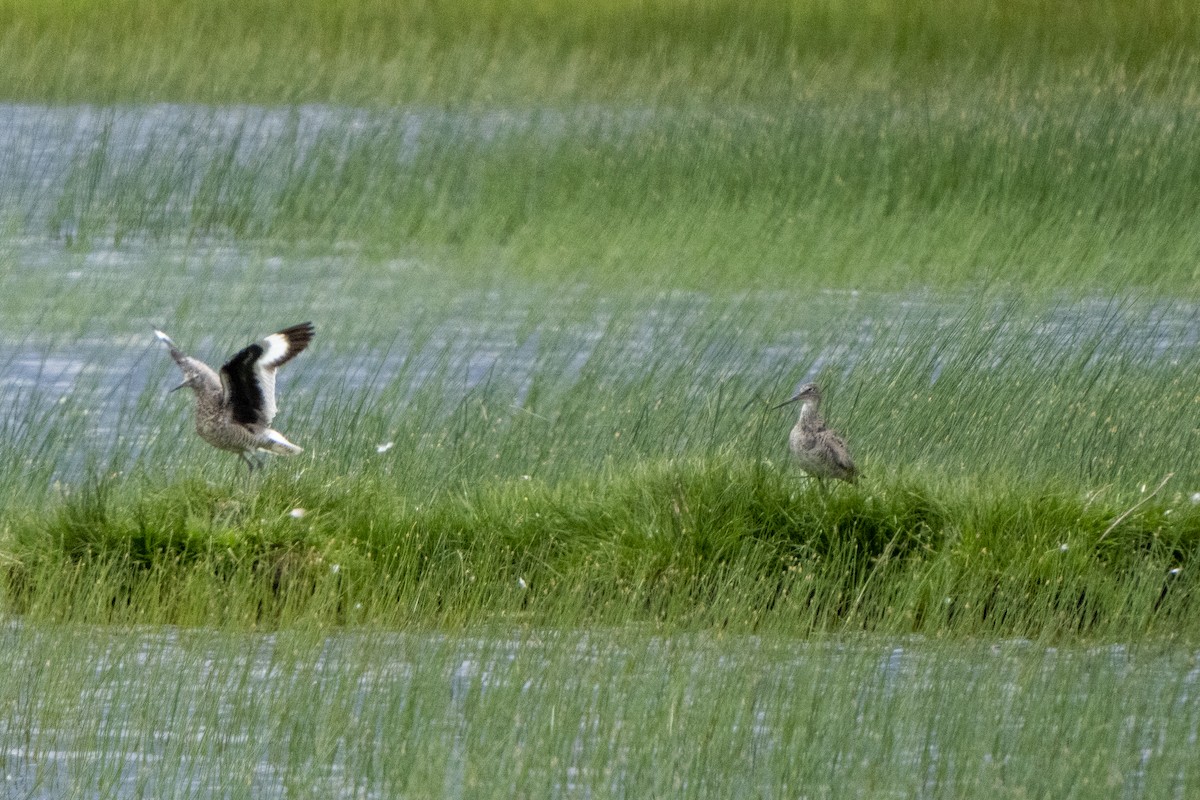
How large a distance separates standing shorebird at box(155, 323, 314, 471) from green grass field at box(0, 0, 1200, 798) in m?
0.24

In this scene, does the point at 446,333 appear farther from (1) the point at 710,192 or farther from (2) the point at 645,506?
(2) the point at 645,506

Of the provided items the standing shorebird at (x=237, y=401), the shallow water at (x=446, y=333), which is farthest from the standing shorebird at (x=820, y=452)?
the standing shorebird at (x=237, y=401)

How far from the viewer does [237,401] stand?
9.95 m

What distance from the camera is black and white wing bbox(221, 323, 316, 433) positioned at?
982 cm

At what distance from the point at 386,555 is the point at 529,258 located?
8467mm

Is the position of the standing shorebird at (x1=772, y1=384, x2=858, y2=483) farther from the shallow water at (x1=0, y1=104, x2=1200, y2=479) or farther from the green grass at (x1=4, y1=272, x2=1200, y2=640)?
the shallow water at (x1=0, y1=104, x2=1200, y2=479)

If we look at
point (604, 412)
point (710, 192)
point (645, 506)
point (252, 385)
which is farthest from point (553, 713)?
point (710, 192)

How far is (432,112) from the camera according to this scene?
22.1m

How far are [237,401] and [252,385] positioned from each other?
110 millimetres

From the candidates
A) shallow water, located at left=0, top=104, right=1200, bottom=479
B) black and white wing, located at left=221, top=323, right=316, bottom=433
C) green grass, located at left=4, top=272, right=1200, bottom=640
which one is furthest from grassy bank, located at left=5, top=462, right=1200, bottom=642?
shallow water, located at left=0, top=104, right=1200, bottom=479

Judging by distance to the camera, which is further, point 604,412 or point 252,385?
point 604,412

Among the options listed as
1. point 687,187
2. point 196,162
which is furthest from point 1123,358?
point 196,162

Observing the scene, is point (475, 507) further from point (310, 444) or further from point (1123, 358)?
point (1123, 358)

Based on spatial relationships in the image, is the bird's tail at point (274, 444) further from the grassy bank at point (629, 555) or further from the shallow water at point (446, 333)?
the shallow water at point (446, 333)
